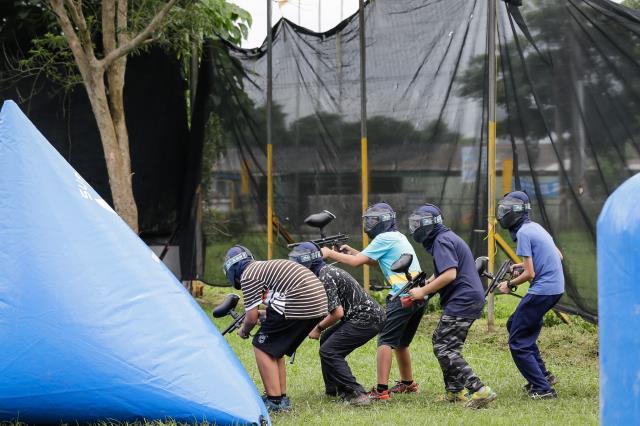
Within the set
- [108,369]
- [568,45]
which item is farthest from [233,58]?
[108,369]

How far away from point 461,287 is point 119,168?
622cm

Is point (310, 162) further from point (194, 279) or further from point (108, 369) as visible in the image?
point (108, 369)

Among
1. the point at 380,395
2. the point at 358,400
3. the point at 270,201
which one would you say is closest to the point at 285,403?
the point at 358,400

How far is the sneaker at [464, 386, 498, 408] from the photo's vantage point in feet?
22.3

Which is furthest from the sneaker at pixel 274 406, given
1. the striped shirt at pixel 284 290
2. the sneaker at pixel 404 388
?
the sneaker at pixel 404 388

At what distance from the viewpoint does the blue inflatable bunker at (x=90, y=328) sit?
19.3ft

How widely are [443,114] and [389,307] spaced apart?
13.0 feet

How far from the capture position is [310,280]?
269 inches

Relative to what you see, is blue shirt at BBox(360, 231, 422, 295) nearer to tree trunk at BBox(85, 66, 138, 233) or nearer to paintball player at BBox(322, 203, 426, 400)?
paintball player at BBox(322, 203, 426, 400)

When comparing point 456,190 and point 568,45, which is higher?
point 568,45

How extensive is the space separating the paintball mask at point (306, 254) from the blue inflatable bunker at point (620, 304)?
3718 millimetres

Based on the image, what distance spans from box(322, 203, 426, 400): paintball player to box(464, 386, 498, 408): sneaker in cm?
83

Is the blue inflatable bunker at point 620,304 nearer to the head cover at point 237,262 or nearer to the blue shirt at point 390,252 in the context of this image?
the head cover at point 237,262

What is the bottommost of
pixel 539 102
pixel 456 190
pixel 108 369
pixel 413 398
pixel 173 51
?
pixel 413 398
